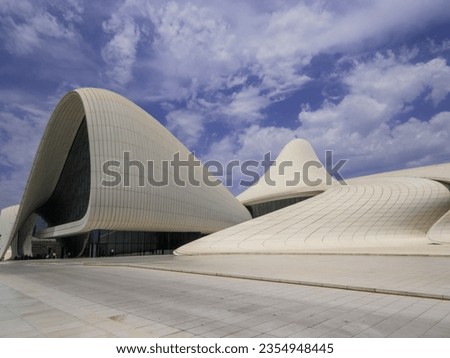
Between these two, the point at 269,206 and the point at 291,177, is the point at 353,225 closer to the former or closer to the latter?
the point at 269,206

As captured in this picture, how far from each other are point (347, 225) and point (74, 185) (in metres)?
28.3

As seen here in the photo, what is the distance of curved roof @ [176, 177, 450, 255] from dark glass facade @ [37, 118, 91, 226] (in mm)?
14484

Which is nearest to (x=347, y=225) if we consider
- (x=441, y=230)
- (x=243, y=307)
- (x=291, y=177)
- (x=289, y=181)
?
(x=441, y=230)

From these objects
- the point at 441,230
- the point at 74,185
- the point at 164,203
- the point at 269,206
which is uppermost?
the point at 74,185

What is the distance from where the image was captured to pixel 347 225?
888 inches

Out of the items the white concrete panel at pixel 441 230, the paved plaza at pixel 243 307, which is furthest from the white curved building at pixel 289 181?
the paved plaza at pixel 243 307

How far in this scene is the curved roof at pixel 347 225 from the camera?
70.7 ft

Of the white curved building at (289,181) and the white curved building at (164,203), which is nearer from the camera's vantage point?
the white curved building at (164,203)

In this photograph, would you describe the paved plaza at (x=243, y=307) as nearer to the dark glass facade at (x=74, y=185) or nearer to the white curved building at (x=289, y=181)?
the dark glass facade at (x=74, y=185)

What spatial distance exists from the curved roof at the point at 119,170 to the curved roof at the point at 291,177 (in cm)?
1111

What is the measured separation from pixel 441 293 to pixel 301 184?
4394cm

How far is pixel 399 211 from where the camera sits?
2298 cm
